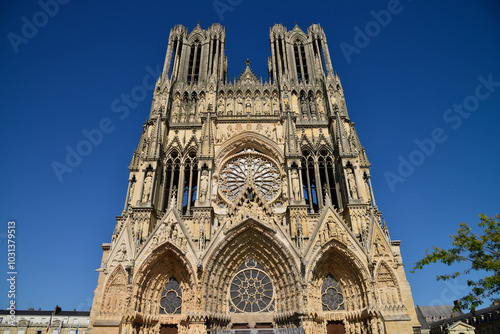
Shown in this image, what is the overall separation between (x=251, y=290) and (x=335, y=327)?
4831 mm

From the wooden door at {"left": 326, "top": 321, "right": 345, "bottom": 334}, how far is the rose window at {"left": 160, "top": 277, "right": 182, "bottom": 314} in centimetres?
805

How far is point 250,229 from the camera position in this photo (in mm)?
18641

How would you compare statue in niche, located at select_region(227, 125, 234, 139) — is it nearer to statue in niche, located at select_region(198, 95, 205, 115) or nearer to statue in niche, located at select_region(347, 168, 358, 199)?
statue in niche, located at select_region(198, 95, 205, 115)

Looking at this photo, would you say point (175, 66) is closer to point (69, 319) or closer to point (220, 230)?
point (220, 230)

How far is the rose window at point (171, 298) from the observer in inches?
701

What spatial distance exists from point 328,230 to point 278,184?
564 cm

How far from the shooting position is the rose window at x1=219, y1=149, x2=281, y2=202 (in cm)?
2248

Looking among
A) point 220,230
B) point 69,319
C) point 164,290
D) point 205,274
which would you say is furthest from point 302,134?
point 69,319

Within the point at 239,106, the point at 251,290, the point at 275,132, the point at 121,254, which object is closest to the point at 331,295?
the point at 251,290

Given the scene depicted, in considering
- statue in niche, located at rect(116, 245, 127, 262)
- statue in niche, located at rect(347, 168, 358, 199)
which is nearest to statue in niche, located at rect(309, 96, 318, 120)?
statue in niche, located at rect(347, 168, 358, 199)

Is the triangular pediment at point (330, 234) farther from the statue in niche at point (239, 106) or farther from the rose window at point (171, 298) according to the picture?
the statue in niche at point (239, 106)

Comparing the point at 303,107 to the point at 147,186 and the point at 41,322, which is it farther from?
the point at 41,322

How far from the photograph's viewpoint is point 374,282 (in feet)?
55.2

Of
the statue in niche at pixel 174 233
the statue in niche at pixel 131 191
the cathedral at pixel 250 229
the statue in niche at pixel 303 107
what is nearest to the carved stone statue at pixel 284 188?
the cathedral at pixel 250 229
